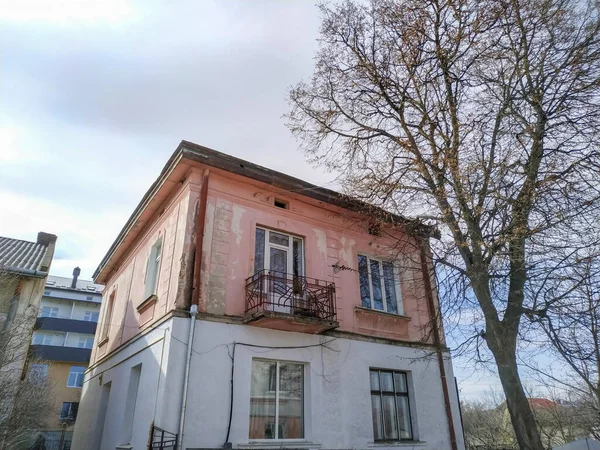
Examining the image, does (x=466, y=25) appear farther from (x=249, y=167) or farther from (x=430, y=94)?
(x=249, y=167)

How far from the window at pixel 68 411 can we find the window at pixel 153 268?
2807 centimetres

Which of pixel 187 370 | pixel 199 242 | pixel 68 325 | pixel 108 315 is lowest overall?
pixel 187 370

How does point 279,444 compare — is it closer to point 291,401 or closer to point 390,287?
point 291,401

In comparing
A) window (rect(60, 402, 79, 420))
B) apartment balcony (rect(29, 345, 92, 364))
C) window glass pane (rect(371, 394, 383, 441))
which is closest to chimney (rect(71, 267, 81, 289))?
apartment balcony (rect(29, 345, 92, 364))

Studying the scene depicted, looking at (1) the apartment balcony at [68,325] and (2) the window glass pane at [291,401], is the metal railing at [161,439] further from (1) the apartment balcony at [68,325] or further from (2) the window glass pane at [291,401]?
(1) the apartment balcony at [68,325]

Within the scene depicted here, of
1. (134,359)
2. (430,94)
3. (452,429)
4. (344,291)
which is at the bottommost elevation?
(452,429)

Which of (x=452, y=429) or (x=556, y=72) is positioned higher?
(x=556, y=72)

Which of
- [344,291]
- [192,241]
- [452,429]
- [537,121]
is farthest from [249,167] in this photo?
[452,429]

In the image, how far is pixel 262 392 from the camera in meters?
8.62

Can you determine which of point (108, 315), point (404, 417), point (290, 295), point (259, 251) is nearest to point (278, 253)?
point (259, 251)

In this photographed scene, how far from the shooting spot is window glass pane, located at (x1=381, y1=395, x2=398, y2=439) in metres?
9.81

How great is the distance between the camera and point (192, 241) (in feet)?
29.4

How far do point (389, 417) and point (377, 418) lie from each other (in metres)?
0.42

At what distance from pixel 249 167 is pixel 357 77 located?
3234 millimetres
